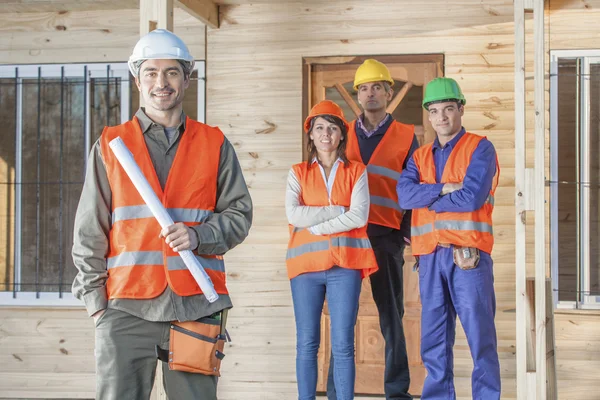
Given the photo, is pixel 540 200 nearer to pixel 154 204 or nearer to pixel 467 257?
pixel 467 257

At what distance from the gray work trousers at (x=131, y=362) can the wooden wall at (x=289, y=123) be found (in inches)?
119

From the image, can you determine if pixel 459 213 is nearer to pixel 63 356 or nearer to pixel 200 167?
pixel 200 167

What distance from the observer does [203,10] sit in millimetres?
5445

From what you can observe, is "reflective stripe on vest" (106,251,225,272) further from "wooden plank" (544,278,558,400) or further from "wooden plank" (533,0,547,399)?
"wooden plank" (544,278,558,400)

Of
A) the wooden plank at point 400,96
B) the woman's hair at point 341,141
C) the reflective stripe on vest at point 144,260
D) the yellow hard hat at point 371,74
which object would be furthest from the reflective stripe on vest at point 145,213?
the wooden plank at point 400,96

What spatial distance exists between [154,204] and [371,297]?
3.22 m

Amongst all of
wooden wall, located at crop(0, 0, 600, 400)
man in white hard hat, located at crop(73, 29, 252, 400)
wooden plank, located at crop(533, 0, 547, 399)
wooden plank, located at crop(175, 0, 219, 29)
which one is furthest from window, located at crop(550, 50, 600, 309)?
man in white hard hat, located at crop(73, 29, 252, 400)

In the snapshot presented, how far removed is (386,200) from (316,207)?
54 cm

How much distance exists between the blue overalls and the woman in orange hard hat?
33 cm

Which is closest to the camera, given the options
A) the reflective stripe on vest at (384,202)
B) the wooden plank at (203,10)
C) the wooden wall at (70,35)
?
the reflective stripe on vest at (384,202)

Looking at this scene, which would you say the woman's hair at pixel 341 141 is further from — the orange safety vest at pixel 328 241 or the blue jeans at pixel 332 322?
the blue jeans at pixel 332 322

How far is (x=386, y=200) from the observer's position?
15.0ft

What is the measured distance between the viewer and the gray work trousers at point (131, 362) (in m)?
2.64

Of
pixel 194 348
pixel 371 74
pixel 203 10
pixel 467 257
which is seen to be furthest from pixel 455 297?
pixel 203 10
